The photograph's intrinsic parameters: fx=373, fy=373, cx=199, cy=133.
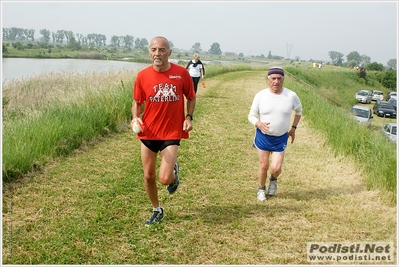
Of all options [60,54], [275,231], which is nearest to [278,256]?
[275,231]

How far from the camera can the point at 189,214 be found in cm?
466

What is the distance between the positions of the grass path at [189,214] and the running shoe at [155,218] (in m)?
0.07

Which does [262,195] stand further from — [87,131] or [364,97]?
[364,97]

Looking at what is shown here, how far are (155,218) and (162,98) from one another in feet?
4.71

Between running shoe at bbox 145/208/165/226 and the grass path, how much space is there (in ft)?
0.24

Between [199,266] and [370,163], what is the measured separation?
145 inches

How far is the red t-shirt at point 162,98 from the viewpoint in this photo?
391 centimetres

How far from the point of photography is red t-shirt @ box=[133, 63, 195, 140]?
154 inches

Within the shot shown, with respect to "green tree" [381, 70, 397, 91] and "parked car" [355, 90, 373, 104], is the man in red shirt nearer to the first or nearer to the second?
"parked car" [355, 90, 373, 104]

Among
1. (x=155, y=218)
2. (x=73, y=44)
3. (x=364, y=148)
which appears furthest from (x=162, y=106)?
(x=73, y=44)

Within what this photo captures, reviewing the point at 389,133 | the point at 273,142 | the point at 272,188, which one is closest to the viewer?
the point at 273,142

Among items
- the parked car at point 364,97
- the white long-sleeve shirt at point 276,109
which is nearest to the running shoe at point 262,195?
the white long-sleeve shirt at point 276,109

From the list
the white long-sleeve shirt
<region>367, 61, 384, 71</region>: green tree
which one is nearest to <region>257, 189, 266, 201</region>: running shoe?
the white long-sleeve shirt

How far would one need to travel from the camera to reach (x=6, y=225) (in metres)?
4.14
